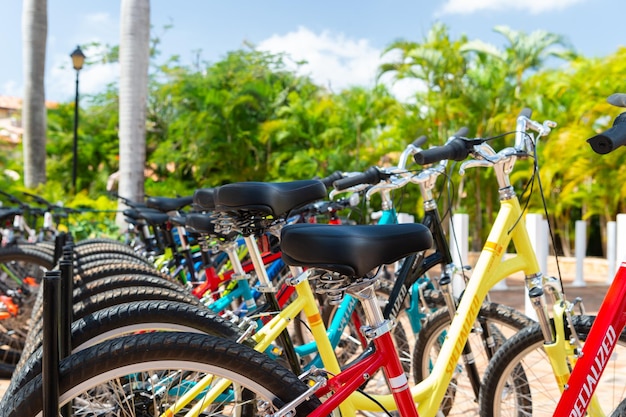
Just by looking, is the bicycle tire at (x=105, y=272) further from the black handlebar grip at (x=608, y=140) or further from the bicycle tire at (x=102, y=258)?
the black handlebar grip at (x=608, y=140)

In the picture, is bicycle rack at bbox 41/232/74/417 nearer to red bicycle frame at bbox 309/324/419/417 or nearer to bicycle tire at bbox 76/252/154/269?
red bicycle frame at bbox 309/324/419/417

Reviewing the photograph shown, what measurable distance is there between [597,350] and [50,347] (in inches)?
Result: 55.9

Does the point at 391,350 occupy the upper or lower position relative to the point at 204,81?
lower

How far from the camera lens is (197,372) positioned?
162cm

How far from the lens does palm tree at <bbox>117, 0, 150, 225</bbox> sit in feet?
27.8

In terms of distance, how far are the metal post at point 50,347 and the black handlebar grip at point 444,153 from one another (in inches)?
44.5

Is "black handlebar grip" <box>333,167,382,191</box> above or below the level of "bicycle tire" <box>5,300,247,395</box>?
above

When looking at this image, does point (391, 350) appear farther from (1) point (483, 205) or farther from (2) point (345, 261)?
(1) point (483, 205)

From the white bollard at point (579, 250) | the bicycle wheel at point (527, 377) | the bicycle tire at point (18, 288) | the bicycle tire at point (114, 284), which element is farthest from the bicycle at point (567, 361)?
the white bollard at point (579, 250)

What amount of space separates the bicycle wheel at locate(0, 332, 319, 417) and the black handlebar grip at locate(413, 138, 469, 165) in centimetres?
85

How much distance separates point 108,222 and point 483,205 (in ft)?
29.0

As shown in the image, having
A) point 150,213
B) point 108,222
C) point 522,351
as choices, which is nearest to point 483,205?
point 108,222

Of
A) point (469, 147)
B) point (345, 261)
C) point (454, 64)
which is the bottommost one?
point (345, 261)

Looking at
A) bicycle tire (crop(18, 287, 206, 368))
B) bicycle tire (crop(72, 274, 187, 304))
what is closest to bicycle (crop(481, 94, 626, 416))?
bicycle tire (crop(18, 287, 206, 368))
